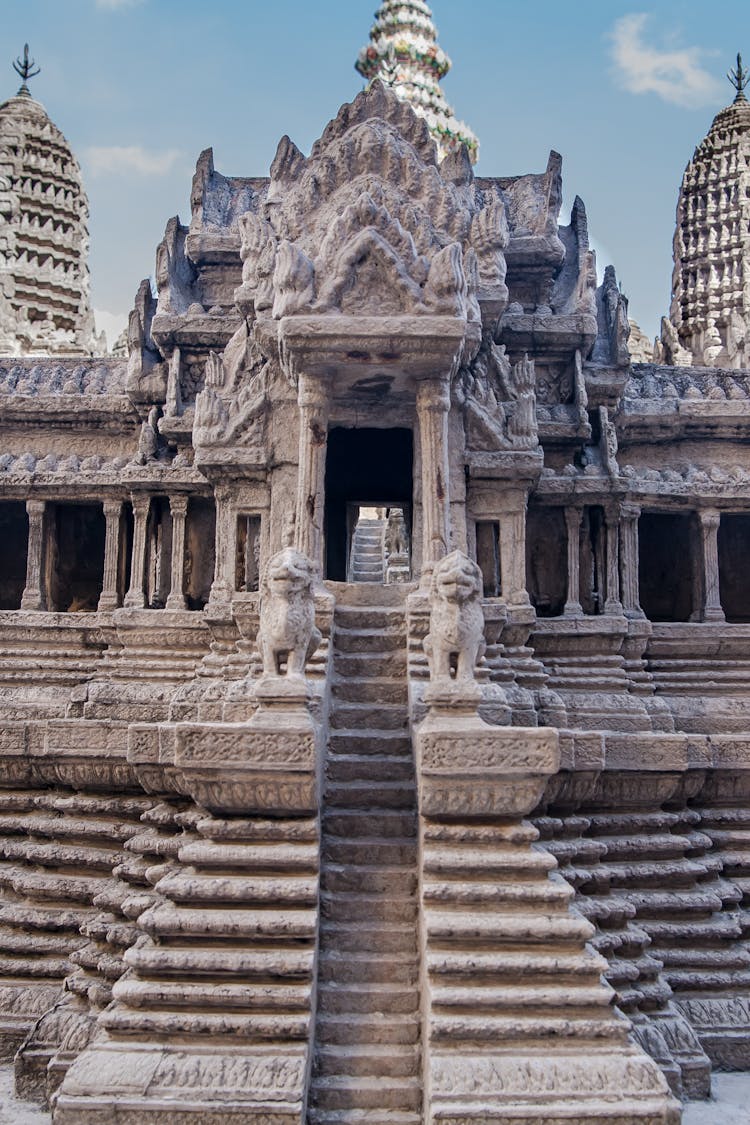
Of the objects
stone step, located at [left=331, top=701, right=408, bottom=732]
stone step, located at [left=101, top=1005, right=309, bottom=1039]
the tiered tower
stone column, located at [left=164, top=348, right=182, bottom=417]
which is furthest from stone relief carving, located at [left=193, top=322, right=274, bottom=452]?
the tiered tower

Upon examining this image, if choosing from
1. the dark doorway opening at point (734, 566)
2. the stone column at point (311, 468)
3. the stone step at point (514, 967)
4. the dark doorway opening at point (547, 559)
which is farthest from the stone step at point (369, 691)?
the dark doorway opening at point (734, 566)

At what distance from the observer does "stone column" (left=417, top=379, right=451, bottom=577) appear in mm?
9195

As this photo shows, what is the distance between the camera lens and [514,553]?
10359 millimetres

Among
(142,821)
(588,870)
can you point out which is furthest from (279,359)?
(588,870)

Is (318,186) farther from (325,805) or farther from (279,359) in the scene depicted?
(325,805)

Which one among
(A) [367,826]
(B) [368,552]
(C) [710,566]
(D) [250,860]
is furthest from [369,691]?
(B) [368,552]

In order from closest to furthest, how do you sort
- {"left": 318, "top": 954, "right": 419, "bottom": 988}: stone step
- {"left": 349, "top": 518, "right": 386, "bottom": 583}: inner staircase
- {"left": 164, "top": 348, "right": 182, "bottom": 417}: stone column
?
1. {"left": 318, "top": 954, "right": 419, "bottom": 988}: stone step
2. {"left": 164, "top": 348, "right": 182, "bottom": 417}: stone column
3. {"left": 349, "top": 518, "right": 386, "bottom": 583}: inner staircase

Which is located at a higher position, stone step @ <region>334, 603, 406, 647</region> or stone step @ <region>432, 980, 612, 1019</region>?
stone step @ <region>334, 603, 406, 647</region>

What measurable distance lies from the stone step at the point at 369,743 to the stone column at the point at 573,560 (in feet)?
15.9

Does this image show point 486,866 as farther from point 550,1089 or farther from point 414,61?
point 414,61

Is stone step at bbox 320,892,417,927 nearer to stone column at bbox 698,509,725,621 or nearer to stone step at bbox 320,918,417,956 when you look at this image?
stone step at bbox 320,918,417,956

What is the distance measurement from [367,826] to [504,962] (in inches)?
58.5

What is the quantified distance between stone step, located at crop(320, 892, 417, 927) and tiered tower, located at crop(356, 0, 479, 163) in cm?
3694

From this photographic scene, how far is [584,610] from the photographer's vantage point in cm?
1175
